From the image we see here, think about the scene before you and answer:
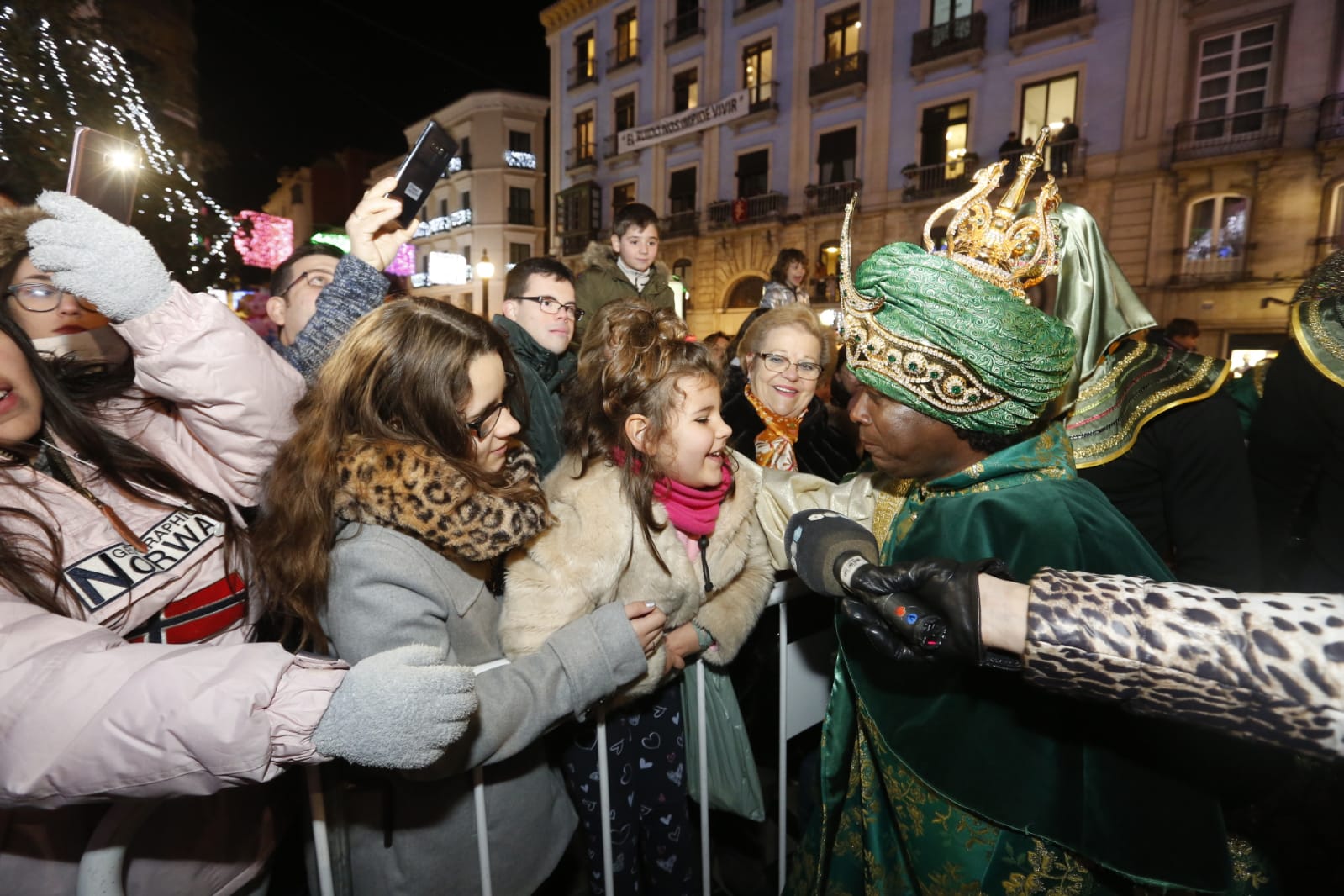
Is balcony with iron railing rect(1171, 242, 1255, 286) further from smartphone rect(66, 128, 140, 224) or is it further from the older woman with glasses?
smartphone rect(66, 128, 140, 224)

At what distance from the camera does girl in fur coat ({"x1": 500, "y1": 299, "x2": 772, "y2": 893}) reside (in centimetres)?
186

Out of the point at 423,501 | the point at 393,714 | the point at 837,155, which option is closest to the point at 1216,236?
the point at 837,155

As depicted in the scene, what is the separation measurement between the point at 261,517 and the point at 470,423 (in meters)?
0.58

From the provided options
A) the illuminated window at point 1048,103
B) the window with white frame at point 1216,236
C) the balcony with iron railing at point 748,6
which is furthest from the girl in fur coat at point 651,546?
the balcony with iron railing at point 748,6

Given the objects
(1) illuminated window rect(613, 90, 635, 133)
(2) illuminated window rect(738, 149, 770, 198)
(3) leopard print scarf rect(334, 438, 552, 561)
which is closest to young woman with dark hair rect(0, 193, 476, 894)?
(3) leopard print scarf rect(334, 438, 552, 561)

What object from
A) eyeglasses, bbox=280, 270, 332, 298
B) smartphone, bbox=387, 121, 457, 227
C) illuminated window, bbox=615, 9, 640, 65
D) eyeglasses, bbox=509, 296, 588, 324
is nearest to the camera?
smartphone, bbox=387, 121, 457, 227

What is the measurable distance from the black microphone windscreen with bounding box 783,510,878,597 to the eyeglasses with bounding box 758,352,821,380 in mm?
1493

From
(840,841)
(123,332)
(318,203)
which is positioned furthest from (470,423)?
(318,203)

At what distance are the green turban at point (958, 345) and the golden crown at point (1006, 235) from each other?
0.12 metres

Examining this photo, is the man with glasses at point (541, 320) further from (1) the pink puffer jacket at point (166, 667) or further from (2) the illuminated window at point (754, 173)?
(2) the illuminated window at point (754, 173)

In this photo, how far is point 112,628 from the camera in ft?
4.35

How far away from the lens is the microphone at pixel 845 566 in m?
1.24

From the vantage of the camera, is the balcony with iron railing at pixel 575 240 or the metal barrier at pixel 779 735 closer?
the metal barrier at pixel 779 735

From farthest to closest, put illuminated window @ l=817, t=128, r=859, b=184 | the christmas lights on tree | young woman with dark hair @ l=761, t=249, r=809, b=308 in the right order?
illuminated window @ l=817, t=128, r=859, b=184, young woman with dark hair @ l=761, t=249, r=809, b=308, the christmas lights on tree
